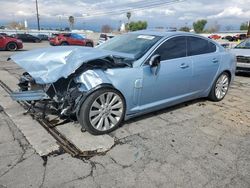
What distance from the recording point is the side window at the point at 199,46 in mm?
5217

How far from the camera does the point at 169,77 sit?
4.66 metres

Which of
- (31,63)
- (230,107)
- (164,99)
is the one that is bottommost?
(230,107)

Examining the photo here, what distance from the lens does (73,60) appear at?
3.86 m

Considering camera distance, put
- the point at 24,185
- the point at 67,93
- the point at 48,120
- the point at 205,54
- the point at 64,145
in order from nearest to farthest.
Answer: the point at 24,185
the point at 64,145
the point at 67,93
the point at 48,120
the point at 205,54

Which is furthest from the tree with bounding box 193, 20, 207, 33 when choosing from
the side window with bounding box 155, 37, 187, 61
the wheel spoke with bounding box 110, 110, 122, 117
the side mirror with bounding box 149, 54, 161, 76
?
the wheel spoke with bounding box 110, 110, 122, 117

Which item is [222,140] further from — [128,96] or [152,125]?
[128,96]

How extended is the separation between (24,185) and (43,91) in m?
1.58

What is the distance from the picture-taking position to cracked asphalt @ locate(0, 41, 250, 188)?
9.83 ft

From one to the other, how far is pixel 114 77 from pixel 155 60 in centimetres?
75

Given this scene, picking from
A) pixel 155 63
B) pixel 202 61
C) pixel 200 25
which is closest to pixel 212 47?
pixel 202 61

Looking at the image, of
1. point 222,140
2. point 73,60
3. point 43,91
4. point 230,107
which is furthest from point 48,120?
point 230,107

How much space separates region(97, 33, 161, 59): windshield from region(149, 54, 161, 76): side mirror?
0.25 m

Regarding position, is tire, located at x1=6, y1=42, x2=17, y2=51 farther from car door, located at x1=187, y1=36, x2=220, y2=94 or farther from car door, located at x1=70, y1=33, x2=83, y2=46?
car door, located at x1=187, y1=36, x2=220, y2=94

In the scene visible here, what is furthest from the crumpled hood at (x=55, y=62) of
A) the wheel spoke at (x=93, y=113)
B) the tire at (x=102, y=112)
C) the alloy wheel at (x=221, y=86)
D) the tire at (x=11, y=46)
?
the tire at (x=11, y=46)
